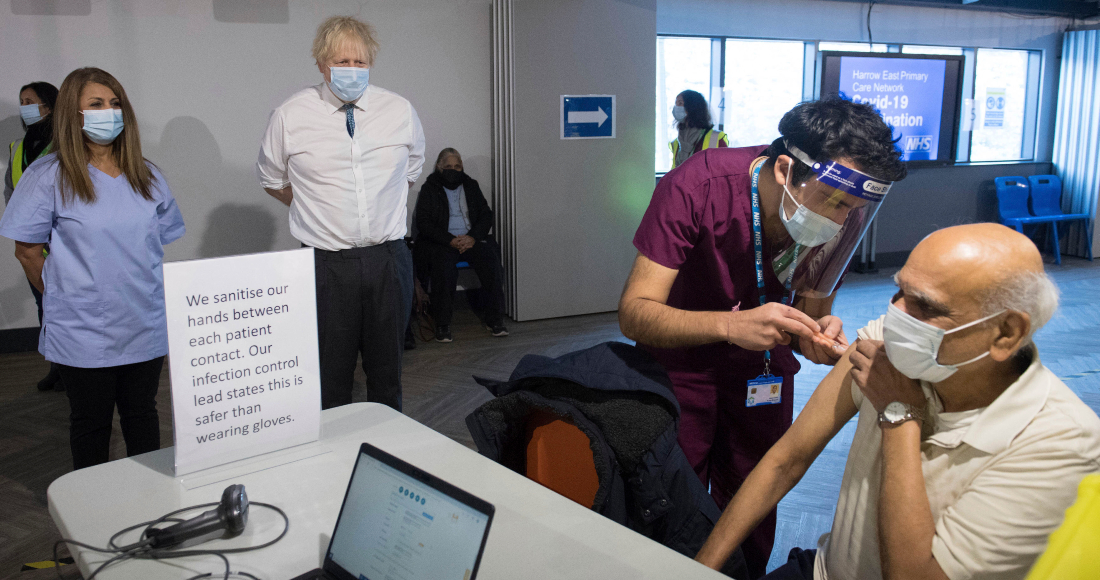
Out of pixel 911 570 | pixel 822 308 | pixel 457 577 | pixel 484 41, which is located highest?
pixel 484 41

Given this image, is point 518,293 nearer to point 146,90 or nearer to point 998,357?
point 146,90

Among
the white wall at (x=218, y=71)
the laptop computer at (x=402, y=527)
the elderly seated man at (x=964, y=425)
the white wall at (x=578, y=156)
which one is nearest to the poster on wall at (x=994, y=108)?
the white wall at (x=578, y=156)

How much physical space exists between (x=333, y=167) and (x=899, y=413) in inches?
91.2

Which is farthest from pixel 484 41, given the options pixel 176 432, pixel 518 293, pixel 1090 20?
pixel 1090 20

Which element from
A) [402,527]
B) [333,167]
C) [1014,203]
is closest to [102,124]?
[333,167]

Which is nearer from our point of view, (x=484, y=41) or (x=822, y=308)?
(x=822, y=308)

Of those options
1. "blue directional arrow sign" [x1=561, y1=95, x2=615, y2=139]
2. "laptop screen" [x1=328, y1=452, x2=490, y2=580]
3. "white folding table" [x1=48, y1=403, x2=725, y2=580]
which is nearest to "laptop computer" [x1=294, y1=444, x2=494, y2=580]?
"laptop screen" [x1=328, y1=452, x2=490, y2=580]

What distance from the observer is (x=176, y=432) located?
57.1 inches

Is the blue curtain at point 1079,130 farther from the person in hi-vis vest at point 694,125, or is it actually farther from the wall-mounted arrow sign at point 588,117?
the wall-mounted arrow sign at point 588,117

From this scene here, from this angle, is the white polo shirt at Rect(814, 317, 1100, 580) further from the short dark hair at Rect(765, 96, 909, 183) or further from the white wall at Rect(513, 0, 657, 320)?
the white wall at Rect(513, 0, 657, 320)

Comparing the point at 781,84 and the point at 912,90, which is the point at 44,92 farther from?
the point at 912,90

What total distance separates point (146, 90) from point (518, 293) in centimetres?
306

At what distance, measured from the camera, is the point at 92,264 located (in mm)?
2391

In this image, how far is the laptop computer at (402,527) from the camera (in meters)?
0.98
